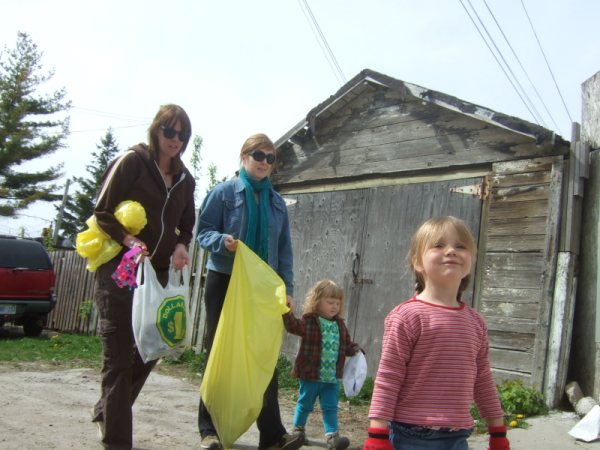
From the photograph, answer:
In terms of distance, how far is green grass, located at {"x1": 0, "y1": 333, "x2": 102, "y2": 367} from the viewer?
24.1 feet

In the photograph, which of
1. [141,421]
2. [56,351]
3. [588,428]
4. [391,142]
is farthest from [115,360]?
[56,351]

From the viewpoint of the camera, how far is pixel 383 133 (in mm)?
7090

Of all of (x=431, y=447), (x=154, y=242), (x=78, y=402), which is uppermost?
(x=154, y=242)

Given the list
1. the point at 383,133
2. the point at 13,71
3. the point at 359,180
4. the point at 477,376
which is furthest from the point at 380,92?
the point at 13,71

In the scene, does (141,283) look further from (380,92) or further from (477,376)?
(380,92)

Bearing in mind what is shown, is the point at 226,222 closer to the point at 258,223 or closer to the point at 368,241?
the point at 258,223

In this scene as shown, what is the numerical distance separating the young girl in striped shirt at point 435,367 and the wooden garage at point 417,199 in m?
3.48

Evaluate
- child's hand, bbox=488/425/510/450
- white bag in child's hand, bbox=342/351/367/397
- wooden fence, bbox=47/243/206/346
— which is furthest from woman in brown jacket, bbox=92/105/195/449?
wooden fence, bbox=47/243/206/346

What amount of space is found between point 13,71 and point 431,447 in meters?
33.3

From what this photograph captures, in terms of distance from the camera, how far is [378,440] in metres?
1.91

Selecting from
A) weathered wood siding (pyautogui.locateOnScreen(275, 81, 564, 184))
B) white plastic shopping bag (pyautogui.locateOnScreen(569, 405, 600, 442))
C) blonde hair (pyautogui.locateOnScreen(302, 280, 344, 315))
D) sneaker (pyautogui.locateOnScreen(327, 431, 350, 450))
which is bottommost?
sneaker (pyautogui.locateOnScreen(327, 431, 350, 450))

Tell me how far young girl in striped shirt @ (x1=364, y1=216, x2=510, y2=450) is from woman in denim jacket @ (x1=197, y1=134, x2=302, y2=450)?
1563mm

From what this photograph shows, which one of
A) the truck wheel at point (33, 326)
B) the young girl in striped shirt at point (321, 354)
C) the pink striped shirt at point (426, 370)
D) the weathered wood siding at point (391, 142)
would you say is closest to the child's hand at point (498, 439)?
the pink striped shirt at point (426, 370)

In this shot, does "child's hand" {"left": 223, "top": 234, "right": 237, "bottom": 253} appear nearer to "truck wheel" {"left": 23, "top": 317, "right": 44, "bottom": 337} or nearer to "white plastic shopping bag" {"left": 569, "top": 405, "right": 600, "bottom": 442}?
"white plastic shopping bag" {"left": 569, "top": 405, "right": 600, "bottom": 442}
